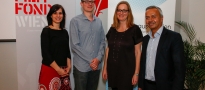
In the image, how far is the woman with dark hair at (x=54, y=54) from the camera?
7.83ft

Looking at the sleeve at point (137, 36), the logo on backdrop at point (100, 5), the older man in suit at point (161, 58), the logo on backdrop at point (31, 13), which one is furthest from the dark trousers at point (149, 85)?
the logo on backdrop at point (31, 13)

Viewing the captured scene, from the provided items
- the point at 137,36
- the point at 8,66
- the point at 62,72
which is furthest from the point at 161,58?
the point at 8,66

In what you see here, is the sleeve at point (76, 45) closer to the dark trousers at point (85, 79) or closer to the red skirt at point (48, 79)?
the dark trousers at point (85, 79)

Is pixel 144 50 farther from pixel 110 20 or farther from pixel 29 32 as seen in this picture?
pixel 29 32

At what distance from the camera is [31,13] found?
112 inches

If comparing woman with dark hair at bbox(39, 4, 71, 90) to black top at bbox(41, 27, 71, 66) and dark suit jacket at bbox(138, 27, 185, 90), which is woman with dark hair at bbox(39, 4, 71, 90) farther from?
dark suit jacket at bbox(138, 27, 185, 90)

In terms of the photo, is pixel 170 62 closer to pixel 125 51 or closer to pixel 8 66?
pixel 125 51

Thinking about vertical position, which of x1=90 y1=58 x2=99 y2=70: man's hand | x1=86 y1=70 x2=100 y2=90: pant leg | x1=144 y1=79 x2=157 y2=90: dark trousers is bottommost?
x1=86 y1=70 x2=100 y2=90: pant leg

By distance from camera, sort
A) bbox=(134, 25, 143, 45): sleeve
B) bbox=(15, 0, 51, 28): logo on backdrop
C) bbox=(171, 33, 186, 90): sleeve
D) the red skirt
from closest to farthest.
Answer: bbox=(171, 33, 186, 90): sleeve
bbox=(134, 25, 143, 45): sleeve
the red skirt
bbox=(15, 0, 51, 28): logo on backdrop

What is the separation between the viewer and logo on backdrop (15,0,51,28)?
2.78 m

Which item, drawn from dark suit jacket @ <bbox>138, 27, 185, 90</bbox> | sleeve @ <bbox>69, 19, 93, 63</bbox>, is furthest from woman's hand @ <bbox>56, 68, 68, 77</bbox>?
dark suit jacket @ <bbox>138, 27, 185, 90</bbox>

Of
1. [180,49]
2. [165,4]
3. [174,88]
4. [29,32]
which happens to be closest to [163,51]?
[180,49]

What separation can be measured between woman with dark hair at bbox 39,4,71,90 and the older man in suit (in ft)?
3.38

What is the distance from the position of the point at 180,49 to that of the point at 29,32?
6.86 ft
